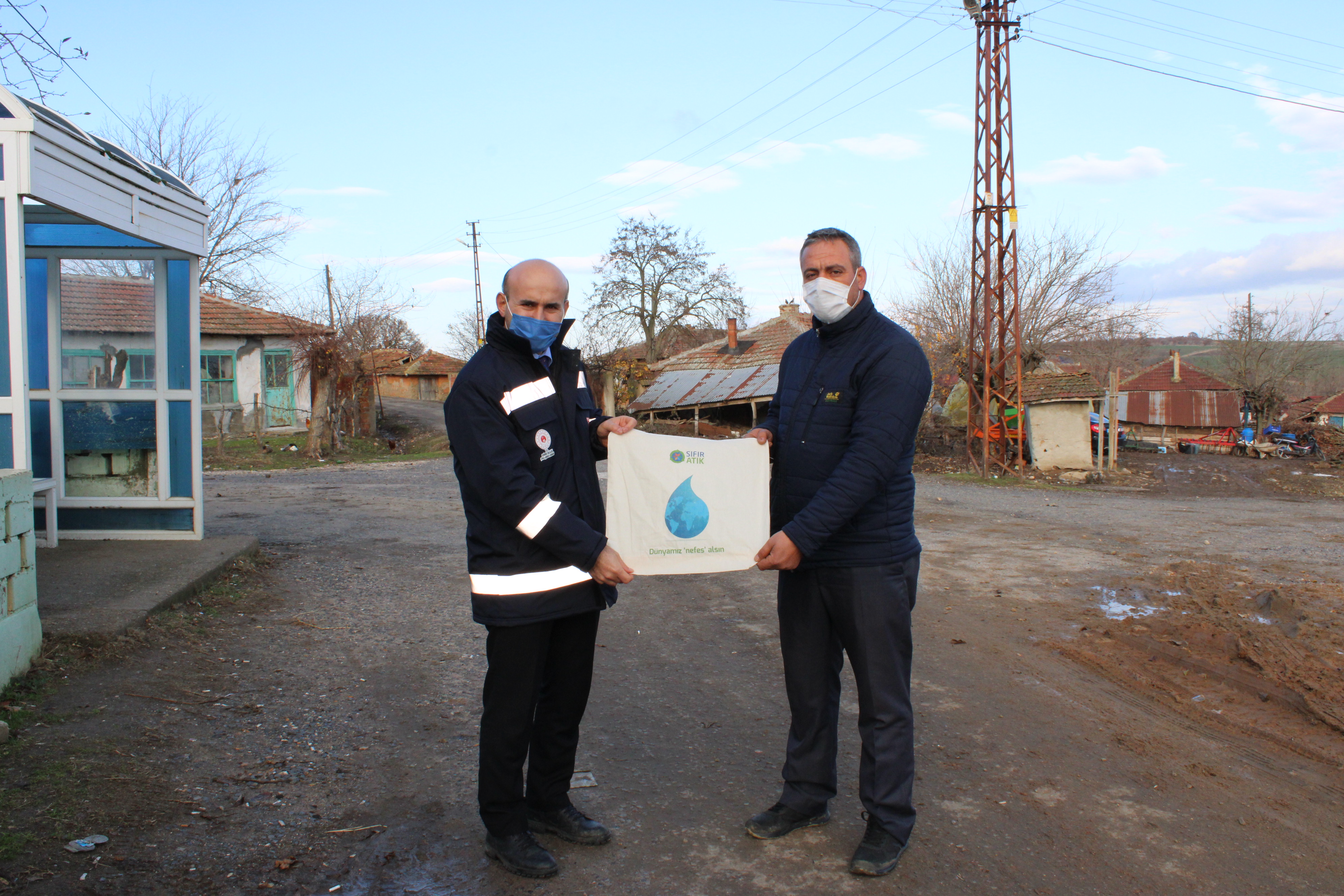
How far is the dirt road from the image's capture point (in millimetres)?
3074

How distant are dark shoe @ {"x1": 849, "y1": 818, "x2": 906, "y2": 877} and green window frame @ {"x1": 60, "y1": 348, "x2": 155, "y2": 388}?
25.1 ft

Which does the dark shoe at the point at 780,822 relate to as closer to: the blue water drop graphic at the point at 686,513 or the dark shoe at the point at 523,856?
the dark shoe at the point at 523,856

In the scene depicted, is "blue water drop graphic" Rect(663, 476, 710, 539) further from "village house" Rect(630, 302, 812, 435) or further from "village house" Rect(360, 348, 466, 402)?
"village house" Rect(360, 348, 466, 402)

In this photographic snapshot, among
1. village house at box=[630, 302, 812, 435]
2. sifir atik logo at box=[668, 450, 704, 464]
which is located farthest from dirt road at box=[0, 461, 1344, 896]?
village house at box=[630, 302, 812, 435]

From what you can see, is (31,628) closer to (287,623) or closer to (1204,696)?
(287,623)

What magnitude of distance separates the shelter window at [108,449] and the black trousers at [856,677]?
22.9 ft

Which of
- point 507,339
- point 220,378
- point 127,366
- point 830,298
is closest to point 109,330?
point 127,366

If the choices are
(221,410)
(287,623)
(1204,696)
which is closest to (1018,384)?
(1204,696)

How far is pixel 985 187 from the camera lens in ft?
61.8

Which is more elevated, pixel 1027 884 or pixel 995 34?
pixel 995 34

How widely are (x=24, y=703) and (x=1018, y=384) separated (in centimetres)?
1874

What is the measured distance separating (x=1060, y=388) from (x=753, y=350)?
1747 cm

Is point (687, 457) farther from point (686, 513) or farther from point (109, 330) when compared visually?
point (109, 330)

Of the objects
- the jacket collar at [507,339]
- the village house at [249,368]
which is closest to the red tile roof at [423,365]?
the village house at [249,368]
